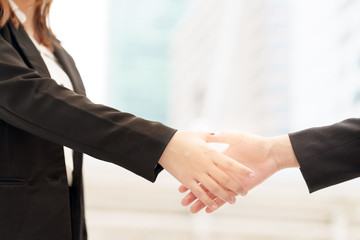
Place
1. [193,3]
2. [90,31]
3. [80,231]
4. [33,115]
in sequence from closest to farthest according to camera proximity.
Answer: [33,115] → [80,231] → [90,31] → [193,3]

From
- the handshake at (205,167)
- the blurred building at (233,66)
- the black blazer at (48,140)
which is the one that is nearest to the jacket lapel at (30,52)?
the black blazer at (48,140)

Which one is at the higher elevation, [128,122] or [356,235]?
[128,122]

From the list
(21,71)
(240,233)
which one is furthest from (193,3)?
(21,71)

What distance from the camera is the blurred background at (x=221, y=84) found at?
263cm

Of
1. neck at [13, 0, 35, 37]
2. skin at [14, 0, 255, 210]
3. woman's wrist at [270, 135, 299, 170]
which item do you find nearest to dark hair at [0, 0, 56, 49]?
neck at [13, 0, 35, 37]

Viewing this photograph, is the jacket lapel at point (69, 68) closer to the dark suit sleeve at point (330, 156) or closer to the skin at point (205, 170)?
the skin at point (205, 170)

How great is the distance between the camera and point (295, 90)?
3.50 m

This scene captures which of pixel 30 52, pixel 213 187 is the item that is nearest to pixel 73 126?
pixel 30 52

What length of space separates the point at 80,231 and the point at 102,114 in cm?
28

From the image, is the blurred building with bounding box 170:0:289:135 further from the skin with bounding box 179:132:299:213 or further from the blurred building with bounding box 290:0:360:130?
the skin with bounding box 179:132:299:213

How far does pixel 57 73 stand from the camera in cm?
110

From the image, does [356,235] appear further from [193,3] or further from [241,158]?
[193,3]

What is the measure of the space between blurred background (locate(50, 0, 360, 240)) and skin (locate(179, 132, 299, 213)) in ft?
4.23

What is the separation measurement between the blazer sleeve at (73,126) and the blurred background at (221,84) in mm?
1697
